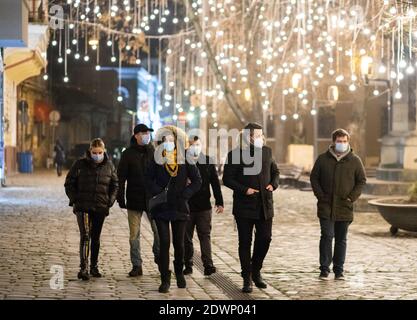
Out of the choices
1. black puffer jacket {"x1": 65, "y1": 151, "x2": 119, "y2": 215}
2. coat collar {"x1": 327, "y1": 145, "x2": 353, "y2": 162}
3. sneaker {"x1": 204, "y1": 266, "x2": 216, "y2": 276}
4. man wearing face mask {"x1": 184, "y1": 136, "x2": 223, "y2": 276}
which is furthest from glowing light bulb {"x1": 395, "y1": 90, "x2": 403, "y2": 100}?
black puffer jacket {"x1": 65, "y1": 151, "x2": 119, "y2": 215}

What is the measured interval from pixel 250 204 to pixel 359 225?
892 cm

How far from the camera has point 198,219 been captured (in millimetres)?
12328

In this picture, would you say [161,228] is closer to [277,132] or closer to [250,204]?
[250,204]

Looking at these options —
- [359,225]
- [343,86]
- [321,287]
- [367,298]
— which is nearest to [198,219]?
[321,287]

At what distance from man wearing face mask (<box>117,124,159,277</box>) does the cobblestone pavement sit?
1.17 feet

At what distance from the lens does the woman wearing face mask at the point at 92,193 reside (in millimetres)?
11625

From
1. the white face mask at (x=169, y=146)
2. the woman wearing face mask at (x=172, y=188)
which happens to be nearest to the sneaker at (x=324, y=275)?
the woman wearing face mask at (x=172, y=188)

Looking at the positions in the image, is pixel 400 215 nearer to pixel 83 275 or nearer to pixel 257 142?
pixel 257 142

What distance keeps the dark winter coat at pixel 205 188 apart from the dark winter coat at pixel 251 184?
4.30ft

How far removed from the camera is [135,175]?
11.9m

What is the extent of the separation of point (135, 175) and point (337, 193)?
258cm

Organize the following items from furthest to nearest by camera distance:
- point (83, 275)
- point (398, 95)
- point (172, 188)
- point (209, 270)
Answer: point (398, 95) → point (209, 270) → point (83, 275) → point (172, 188)

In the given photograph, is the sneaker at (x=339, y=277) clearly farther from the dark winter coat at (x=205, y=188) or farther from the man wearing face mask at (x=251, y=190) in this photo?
the dark winter coat at (x=205, y=188)

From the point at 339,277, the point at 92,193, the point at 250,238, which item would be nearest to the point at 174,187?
the point at 250,238
